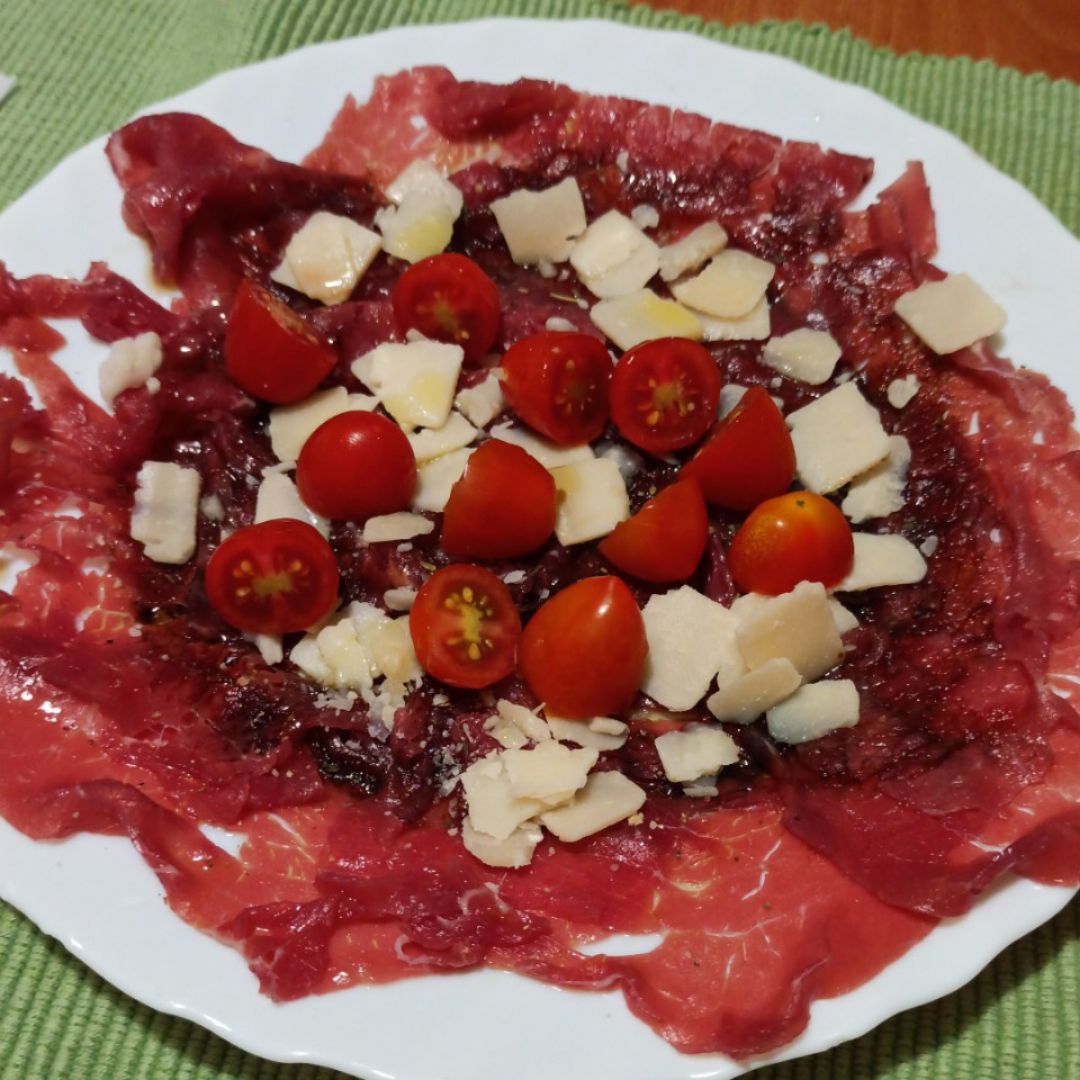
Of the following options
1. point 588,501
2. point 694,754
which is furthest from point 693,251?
point 694,754

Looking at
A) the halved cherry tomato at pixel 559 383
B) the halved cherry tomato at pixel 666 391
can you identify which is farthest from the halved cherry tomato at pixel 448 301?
the halved cherry tomato at pixel 666 391

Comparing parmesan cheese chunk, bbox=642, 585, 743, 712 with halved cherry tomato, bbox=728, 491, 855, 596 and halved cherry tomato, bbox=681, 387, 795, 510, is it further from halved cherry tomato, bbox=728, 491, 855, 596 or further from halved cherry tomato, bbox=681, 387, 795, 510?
halved cherry tomato, bbox=681, 387, 795, 510

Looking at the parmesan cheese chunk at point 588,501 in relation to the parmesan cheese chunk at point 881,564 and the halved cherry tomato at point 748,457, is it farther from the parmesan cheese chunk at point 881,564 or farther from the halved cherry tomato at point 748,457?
the parmesan cheese chunk at point 881,564

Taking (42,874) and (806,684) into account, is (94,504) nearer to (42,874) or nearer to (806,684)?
(42,874)

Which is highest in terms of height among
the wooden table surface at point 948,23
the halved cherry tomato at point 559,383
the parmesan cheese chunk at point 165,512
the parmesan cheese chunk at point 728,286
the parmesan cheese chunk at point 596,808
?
the wooden table surface at point 948,23

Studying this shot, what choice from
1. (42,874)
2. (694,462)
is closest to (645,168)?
(694,462)

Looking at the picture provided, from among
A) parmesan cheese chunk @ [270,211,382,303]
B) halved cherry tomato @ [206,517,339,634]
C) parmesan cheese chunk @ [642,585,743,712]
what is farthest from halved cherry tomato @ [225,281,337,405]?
parmesan cheese chunk @ [642,585,743,712]

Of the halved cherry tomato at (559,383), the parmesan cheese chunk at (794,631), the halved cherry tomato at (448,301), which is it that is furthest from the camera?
the halved cherry tomato at (448,301)
